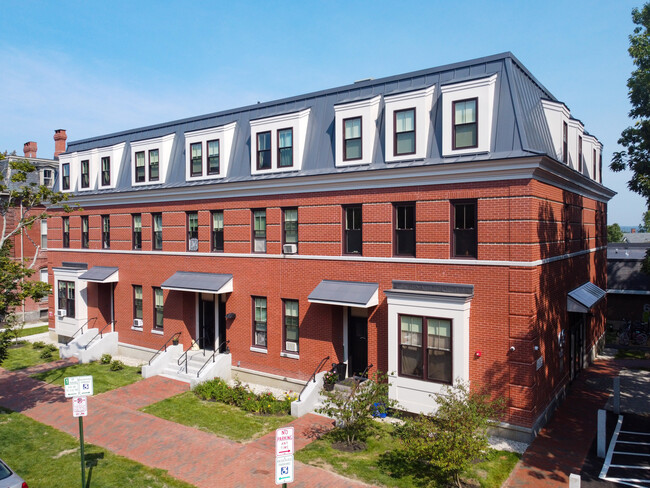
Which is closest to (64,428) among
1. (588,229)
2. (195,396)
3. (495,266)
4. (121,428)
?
(121,428)

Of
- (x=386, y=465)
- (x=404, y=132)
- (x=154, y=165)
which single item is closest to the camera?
(x=386, y=465)

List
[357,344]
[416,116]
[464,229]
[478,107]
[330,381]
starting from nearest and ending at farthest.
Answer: [478,107], [464,229], [416,116], [330,381], [357,344]

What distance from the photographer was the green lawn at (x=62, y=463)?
1220cm

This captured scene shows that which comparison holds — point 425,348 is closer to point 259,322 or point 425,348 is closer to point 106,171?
point 259,322

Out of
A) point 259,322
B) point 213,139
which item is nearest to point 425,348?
point 259,322

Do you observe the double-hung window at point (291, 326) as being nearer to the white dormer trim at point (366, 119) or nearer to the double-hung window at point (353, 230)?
the double-hung window at point (353, 230)

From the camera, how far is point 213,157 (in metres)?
21.8

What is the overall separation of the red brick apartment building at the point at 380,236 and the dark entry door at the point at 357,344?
8 cm

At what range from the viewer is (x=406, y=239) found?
16484 mm

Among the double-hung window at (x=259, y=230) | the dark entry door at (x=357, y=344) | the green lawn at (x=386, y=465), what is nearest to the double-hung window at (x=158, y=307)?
the double-hung window at (x=259, y=230)

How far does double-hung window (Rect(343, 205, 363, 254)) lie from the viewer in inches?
694

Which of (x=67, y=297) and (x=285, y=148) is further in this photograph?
(x=67, y=297)

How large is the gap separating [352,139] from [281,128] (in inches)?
136

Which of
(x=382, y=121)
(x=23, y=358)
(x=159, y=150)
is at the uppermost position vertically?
(x=159, y=150)
